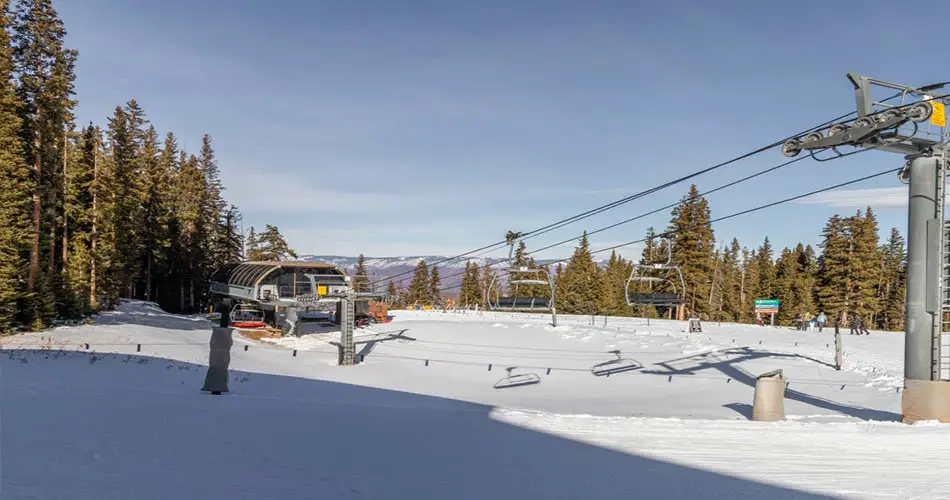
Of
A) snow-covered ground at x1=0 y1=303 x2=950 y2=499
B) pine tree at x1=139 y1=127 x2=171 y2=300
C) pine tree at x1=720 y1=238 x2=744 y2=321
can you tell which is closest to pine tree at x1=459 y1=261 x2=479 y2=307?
pine tree at x1=720 y1=238 x2=744 y2=321

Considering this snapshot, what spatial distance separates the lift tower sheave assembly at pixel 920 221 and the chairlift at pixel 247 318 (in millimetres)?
33539

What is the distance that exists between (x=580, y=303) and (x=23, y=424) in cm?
8149

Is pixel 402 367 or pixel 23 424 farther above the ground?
pixel 23 424

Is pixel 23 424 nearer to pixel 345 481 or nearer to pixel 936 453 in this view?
pixel 345 481

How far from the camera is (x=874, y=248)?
7000 centimetres

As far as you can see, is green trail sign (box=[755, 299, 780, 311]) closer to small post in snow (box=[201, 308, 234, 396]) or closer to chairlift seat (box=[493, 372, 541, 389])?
chairlift seat (box=[493, 372, 541, 389])

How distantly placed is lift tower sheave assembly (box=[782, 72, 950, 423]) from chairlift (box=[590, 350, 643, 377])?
41.7 feet

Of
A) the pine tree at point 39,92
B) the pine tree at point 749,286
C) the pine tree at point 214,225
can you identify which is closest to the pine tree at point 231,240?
the pine tree at point 214,225

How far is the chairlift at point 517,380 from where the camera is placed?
23531 mm

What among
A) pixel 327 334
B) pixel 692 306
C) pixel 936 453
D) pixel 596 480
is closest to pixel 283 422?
pixel 596 480

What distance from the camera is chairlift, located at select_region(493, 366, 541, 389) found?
23531 mm

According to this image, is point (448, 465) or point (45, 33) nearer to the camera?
point (448, 465)

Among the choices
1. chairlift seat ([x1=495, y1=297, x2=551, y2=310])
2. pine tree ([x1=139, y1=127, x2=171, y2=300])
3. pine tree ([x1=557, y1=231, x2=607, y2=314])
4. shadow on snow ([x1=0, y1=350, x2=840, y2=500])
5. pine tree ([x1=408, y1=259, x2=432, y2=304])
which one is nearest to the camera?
shadow on snow ([x1=0, y1=350, x2=840, y2=500])

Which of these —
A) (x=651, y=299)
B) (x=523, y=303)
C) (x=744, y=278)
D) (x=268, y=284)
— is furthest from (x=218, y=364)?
(x=744, y=278)
